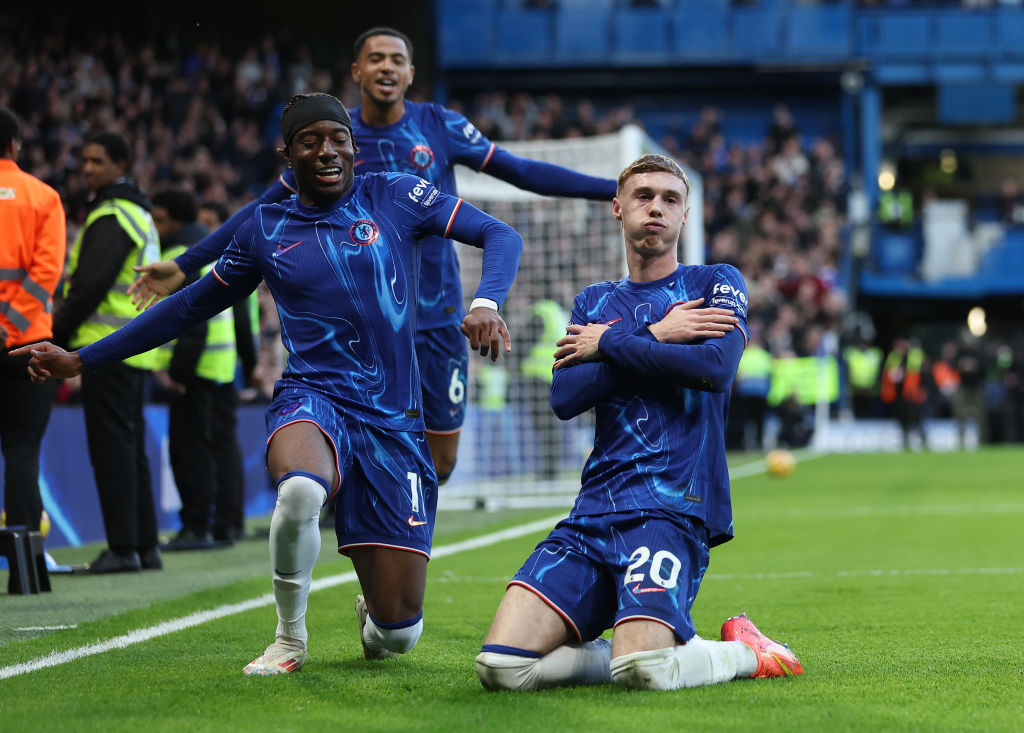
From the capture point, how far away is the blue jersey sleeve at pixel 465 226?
168 inches

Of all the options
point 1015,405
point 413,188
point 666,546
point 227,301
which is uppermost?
point 413,188

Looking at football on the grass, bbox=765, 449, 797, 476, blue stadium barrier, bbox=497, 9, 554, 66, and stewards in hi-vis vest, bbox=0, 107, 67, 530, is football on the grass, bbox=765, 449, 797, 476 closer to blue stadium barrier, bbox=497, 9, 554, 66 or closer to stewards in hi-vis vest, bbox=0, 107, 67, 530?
stewards in hi-vis vest, bbox=0, 107, 67, 530

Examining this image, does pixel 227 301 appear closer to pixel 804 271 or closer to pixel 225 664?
pixel 225 664

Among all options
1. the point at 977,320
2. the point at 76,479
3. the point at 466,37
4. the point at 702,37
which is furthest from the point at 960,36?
the point at 76,479

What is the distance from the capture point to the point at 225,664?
178 inches

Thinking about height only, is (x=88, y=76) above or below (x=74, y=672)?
above

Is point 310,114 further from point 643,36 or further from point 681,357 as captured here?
point 643,36

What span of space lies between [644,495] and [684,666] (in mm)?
492

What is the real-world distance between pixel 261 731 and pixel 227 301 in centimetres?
153

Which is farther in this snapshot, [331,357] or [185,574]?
[185,574]

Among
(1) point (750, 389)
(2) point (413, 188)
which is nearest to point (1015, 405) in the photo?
(1) point (750, 389)

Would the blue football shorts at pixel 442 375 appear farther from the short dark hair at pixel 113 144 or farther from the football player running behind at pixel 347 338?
the short dark hair at pixel 113 144

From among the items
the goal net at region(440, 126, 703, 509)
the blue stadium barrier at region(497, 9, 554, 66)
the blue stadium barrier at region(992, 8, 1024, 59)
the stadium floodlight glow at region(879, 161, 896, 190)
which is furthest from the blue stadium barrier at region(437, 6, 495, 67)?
the goal net at region(440, 126, 703, 509)

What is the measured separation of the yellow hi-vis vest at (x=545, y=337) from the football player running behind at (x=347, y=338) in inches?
348
